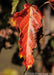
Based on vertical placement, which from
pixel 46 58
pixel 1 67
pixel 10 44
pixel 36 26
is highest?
pixel 36 26

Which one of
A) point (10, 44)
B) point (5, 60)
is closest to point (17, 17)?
point (10, 44)

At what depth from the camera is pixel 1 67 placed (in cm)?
129

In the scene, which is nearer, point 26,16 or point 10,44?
point 26,16

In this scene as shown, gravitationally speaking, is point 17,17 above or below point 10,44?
above

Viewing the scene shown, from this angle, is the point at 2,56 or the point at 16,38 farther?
the point at 2,56

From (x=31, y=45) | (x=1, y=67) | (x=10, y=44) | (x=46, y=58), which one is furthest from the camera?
(x=1, y=67)

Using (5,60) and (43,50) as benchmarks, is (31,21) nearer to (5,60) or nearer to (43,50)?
(43,50)

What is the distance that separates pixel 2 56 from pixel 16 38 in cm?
55

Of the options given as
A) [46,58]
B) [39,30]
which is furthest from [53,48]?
[39,30]

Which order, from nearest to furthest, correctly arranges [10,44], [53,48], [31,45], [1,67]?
[31,45], [10,44], [53,48], [1,67]

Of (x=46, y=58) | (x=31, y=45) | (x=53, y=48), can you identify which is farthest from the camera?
(x=53, y=48)

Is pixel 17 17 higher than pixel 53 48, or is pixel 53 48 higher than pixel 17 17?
pixel 17 17

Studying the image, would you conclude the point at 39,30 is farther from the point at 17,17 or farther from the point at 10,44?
the point at 10,44

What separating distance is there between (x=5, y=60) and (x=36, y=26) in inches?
36.2
